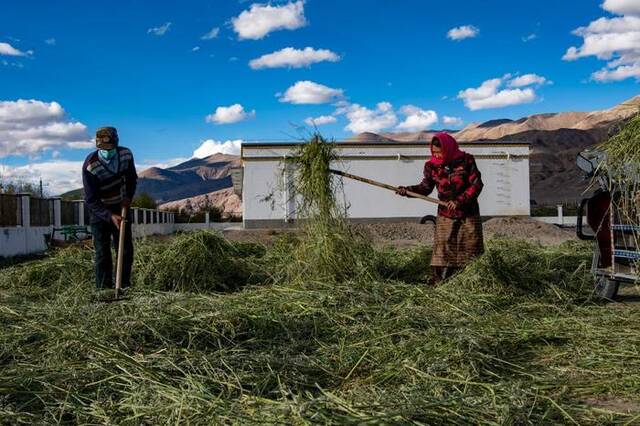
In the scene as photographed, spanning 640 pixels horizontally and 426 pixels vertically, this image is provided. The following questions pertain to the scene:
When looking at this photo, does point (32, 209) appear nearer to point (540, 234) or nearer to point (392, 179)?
point (540, 234)

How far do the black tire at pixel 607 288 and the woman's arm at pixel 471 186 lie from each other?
1420 mm

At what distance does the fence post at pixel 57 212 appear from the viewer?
1540 cm

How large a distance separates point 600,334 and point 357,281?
221 cm

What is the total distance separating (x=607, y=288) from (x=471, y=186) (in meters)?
1.60

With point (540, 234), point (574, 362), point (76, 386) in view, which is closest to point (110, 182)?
point (76, 386)

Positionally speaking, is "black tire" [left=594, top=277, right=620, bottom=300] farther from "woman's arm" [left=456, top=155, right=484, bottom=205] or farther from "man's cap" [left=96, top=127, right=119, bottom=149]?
"man's cap" [left=96, top=127, right=119, bottom=149]

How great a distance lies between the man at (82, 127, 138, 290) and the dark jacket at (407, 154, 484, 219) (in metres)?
2.95

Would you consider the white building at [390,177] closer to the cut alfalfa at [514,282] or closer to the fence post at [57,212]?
the fence post at [57,212]

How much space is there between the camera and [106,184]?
573cm

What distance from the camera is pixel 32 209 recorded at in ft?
45.9

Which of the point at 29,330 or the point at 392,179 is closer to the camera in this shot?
the point at 29,330

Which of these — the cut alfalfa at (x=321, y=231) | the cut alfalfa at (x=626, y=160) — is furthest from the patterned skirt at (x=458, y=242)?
the cut alfalfa at (x=626, y=160)

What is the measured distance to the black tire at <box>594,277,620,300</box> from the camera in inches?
222

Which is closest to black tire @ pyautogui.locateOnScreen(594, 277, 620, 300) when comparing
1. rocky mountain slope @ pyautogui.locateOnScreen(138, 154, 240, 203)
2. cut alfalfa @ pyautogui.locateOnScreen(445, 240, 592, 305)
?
cut alfalfa @ pyautogui.locateOnScreen(445, 240, 592, 305)
